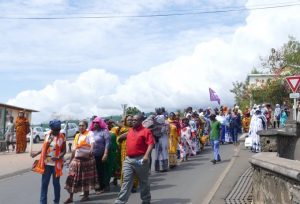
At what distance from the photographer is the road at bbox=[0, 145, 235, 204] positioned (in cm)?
1035

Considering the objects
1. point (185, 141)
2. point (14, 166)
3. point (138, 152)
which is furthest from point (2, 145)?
point (138, 152)

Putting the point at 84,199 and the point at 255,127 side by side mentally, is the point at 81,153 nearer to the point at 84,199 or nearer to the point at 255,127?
the point at 84,199

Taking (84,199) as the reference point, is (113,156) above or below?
above

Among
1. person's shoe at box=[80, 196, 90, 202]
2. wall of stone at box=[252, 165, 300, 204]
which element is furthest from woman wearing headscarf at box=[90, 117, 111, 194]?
wall of stone at box=[252, 165, 300, 204]

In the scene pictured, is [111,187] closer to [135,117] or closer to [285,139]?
[135,117]

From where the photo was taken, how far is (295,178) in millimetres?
5227

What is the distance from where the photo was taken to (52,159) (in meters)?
9.31

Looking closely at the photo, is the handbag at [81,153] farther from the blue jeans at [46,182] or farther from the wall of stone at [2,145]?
the wall of stone at [2,145]

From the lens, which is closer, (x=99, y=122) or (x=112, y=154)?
(x=99, y=122)

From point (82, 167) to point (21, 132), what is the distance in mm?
13572

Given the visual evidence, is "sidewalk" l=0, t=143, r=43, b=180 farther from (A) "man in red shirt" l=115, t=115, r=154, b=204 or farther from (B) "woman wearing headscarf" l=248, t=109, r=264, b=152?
(B) "woman wearing headscarf" l=248, t=109, r=264, b=152

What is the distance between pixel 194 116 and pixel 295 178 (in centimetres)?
1572

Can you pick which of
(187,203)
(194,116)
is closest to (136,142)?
(187,203)

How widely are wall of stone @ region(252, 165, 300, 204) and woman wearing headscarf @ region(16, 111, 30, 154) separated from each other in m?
16.7
